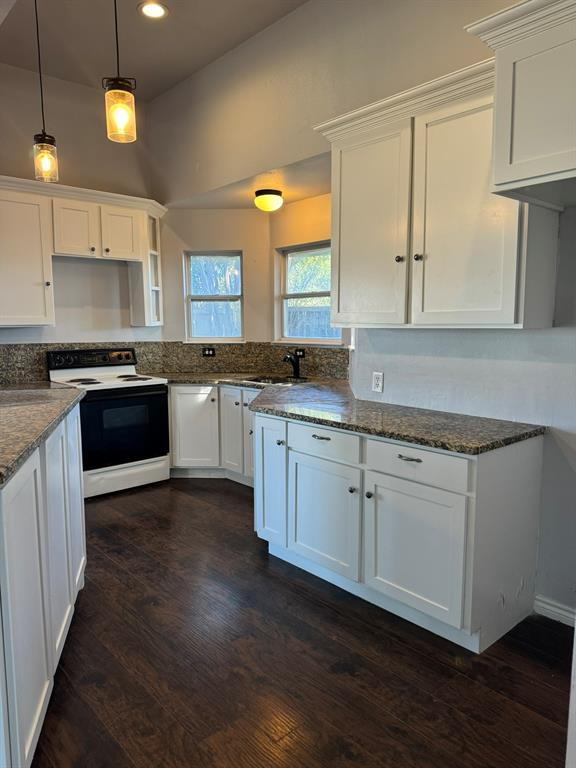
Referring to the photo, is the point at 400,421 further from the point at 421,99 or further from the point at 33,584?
the point at 33,584

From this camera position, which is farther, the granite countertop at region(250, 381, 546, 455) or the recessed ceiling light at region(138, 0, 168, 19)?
the recessed ceiling light at region(138, 0, 168, 19)

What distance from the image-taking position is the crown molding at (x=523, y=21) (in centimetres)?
158

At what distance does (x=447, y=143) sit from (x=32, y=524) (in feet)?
7.19

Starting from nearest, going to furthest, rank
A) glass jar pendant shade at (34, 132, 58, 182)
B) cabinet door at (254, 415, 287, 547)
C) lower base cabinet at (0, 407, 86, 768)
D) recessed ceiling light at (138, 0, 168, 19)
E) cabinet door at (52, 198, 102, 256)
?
lower base cabinet at (0, 407, 86, 768) < glass jar pendant shade at (34, 132, 58, 182) < cabinet door at (254, 415, 287, 547) < recessed ceiling light at (138, 0, 168, 19) < cabinet door at (52, 198, 102, 256)

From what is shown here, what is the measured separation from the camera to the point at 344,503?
2.42m

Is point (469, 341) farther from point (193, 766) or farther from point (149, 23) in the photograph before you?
point (149, 23)

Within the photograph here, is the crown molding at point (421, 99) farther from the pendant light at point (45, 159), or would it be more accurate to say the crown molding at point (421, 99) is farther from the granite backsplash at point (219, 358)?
the granite backsplash at point (219, 358)

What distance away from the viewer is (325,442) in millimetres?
2477

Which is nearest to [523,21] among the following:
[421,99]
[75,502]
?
[421,99]

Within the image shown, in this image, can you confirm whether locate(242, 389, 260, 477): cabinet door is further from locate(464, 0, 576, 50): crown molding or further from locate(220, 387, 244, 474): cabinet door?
locate(464, 0, 576, 50): crown molding

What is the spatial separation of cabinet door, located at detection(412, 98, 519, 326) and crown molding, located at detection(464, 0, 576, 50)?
362 millimetres

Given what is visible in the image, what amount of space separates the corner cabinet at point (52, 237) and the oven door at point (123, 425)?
76 centimetres

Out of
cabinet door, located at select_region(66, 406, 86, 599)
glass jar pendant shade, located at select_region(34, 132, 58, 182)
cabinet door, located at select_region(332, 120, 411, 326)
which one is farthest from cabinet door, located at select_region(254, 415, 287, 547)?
glass jar pendant shade, located at select_region(34, 132, 58, 182)

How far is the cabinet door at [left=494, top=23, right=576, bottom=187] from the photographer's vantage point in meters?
1.60
